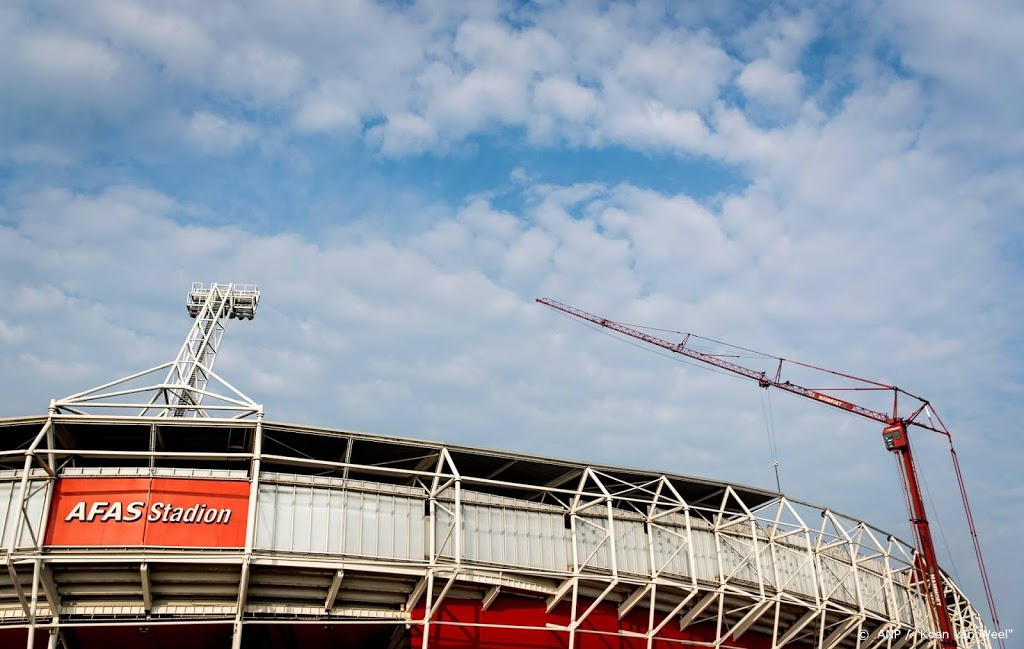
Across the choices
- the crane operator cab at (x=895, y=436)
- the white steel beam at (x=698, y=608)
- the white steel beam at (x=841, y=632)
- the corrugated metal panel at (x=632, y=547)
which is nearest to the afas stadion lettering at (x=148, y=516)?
the corrugated metal panel at (x=632, y=547)

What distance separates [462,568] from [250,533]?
31.8 ft

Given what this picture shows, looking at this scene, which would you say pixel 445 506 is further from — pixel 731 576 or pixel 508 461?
pixel 731 576

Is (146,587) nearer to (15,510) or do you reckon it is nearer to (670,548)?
(15,510)

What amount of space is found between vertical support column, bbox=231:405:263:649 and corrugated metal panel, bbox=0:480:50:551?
27.3 feet

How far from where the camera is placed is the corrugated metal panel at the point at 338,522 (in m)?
38.0

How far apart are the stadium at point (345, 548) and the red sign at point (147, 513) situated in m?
0.08

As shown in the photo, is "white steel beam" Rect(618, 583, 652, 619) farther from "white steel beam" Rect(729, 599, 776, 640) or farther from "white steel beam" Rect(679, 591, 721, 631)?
"white steel beam" Rect(729, 599, 776, 640)

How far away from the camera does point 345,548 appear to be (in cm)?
3878

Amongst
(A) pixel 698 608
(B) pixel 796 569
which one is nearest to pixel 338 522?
(A) pixel 698 608

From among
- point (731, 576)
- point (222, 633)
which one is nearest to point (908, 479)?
point (731, 576)

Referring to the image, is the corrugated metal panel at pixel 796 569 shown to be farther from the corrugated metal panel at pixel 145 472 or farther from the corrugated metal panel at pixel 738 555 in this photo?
the corrugated metal panel at pixel 145 472

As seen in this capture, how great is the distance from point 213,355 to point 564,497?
24335 mm

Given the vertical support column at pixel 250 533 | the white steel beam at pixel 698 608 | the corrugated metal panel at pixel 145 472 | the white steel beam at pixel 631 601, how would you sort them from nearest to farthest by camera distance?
the vertical support column at pixel 250 533 < the corrugated metal panel at pixel 145 472 < the white steel beam at pixel 631 601 < the white steel beam at pixel 698 608

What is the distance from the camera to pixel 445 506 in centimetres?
4188
